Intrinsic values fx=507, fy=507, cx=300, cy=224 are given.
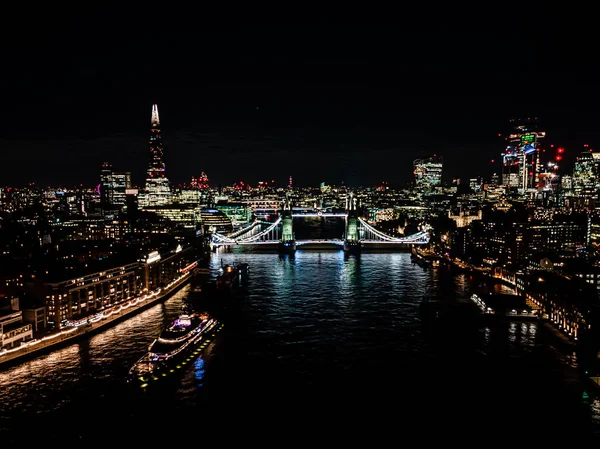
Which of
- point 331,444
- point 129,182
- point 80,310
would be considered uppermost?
point 129,182

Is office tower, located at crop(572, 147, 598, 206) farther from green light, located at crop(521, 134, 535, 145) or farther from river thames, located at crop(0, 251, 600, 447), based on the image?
river thames, located at crop(0, 251, 600, 447)

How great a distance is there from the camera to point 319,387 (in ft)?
35.0

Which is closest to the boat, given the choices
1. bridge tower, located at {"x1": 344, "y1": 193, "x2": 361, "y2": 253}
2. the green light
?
bridge tower, located at {"x1": 344, "y1": 193, "x2": 361, "y2": 253}

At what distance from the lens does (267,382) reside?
11.0 metres

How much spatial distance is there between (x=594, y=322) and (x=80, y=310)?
550 inches

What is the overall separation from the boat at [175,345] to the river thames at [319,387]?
0.39 meters

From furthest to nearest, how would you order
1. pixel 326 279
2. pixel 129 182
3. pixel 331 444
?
pixel 129 182 < pixel 326 279 < pixel 331 444

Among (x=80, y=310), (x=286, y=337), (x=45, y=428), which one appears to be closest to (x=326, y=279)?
(x=286, y=337)

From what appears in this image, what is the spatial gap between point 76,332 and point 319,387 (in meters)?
7.23

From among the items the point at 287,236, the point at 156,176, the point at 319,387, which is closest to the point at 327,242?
the point at 287,236

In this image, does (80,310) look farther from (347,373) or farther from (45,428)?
(347,373)

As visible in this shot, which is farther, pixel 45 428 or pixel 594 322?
pixel 594 322

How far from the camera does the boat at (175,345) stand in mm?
11234

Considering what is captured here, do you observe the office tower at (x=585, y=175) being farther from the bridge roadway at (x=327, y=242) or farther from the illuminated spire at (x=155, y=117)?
the illuminated spire at (x=155, y=117)
